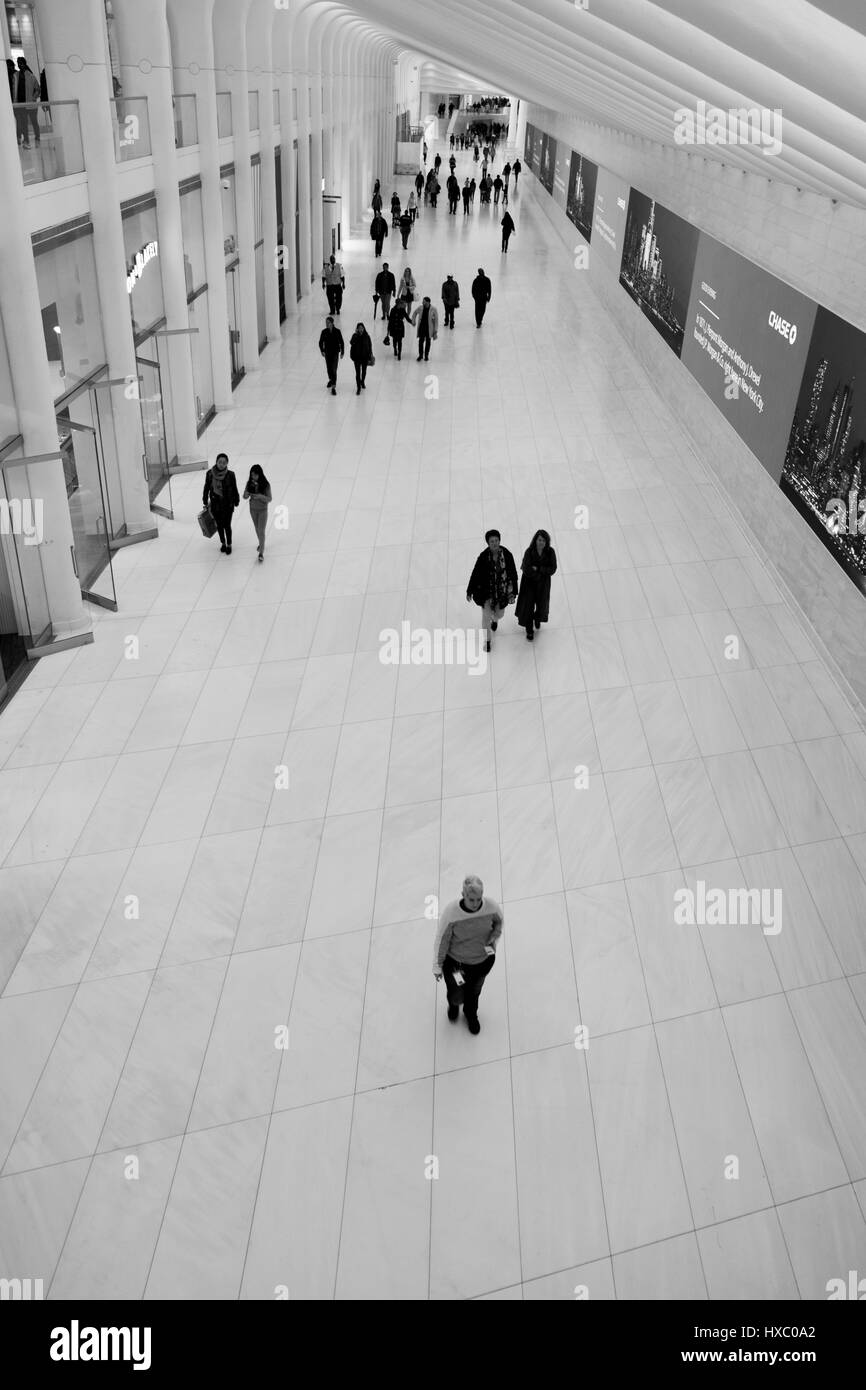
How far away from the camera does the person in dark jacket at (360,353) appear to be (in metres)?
16.3

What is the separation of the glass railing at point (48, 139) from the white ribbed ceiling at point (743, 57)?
142 inches

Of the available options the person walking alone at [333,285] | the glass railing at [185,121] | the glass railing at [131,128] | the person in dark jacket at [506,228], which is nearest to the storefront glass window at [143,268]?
the glass railing at [131,128]

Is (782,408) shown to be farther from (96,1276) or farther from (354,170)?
(354,170)

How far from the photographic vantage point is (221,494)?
416 inches

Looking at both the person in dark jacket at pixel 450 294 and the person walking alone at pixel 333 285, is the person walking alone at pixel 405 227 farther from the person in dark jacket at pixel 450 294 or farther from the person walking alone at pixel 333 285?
the person in dark jacket at pixel 450 294

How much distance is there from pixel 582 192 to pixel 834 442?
24040 mm

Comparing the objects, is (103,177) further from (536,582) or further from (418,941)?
(418,941)

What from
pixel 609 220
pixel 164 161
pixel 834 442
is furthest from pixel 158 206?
pixel 609 220
